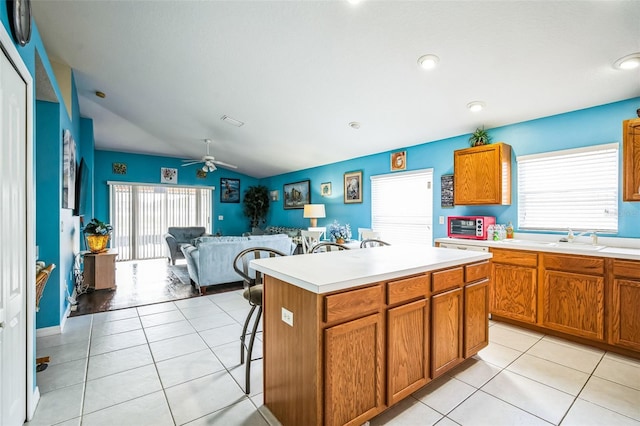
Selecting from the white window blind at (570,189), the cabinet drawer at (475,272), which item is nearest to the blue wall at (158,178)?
the white window blind at (570,189)

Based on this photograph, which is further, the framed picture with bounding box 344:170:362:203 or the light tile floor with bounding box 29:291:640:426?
the framed picture with bounding box 344:170:362:203

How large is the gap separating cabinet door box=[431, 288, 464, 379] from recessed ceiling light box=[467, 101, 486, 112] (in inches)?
87.0

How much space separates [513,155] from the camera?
3.58 m

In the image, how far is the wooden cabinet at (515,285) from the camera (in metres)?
2.96

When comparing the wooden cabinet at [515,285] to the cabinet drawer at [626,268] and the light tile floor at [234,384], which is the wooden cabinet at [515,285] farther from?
the cabinet drawer at [626,268]

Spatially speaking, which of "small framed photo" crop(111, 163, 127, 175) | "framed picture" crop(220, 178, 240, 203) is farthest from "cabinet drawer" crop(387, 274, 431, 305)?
"small framed photo" crop(111, 163, 127, 175)

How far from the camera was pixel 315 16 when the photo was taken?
7.77ft

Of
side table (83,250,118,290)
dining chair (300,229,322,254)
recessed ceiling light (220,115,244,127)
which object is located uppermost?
recessed ceiling light (220,115,244,127)

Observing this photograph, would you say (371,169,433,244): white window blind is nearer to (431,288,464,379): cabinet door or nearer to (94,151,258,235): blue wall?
(431,288,464,379): cabinet door

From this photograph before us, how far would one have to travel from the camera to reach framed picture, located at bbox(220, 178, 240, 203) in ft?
28.5

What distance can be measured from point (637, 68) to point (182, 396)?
433 centimetres

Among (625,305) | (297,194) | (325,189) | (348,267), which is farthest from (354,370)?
(297,194)

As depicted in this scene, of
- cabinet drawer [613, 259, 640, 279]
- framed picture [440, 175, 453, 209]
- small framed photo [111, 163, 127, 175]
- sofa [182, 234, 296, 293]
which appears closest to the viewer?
cabinet drawer [613, 259, 640, 279]

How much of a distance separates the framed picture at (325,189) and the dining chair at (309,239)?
1.01 meters
